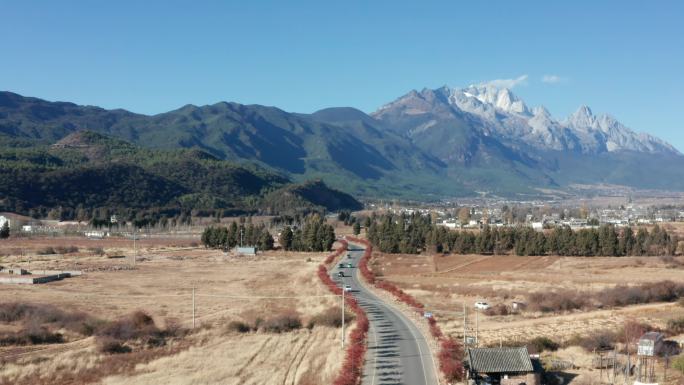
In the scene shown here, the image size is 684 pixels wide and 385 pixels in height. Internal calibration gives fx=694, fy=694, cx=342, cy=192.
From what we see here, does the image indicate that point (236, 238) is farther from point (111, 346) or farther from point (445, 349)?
point (445, 349)

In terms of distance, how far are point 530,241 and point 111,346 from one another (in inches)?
3204

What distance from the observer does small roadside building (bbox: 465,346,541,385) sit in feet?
104

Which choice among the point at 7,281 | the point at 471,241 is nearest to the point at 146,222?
the point at 471,241

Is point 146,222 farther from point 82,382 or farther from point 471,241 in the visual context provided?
point 82,382

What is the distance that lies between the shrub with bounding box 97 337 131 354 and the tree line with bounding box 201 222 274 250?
83.5 m

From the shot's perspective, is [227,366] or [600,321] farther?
[600,321]

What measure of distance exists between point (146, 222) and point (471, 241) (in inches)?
4314

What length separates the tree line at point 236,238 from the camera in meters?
125

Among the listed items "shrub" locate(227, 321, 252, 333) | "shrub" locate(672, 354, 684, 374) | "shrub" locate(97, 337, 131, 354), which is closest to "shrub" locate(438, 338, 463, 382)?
"shrub" locate(672, 354, 684, 374)

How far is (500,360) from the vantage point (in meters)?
32.5

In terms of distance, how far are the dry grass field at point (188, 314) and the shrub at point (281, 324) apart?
0.80m

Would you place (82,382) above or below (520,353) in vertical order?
below

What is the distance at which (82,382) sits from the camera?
33000mm

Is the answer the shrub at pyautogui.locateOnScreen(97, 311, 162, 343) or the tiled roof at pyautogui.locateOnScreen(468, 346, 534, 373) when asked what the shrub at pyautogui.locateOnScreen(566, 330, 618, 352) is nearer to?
the tiled roof at pyautogui.locateOnScreen(468, 346, 534, 373)
